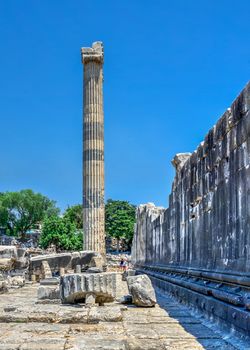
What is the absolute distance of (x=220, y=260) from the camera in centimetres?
730

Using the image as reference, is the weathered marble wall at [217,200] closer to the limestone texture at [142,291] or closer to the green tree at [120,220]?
the limestone texture at [142,291]

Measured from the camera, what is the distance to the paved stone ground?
4.92 meters

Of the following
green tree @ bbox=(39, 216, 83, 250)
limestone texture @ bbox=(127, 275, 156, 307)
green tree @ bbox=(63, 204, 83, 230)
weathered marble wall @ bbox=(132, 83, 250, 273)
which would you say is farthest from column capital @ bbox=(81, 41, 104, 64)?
green tree @ bbox=(63, 204, 83, 230)

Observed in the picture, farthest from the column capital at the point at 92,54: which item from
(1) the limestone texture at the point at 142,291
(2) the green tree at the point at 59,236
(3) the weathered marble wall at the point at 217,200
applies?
(2) the green tree at the point at 59,236

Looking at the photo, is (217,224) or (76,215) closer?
(217,224)

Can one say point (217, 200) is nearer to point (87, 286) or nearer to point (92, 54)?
point (87, 286)

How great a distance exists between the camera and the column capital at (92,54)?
31609mm

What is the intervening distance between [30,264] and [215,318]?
15.9 meters

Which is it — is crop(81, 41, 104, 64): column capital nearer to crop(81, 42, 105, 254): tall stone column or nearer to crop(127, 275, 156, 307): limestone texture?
crop(81, 42, 105, 254): tall stone column

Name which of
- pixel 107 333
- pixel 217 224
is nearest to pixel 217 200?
pixel 217 224

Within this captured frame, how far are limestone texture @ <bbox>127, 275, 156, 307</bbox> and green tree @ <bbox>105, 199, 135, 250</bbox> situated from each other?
64.1 meters

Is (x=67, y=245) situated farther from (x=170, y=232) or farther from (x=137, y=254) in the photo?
(x=170, y=232)

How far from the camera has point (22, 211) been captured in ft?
260

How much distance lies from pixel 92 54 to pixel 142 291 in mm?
24696
